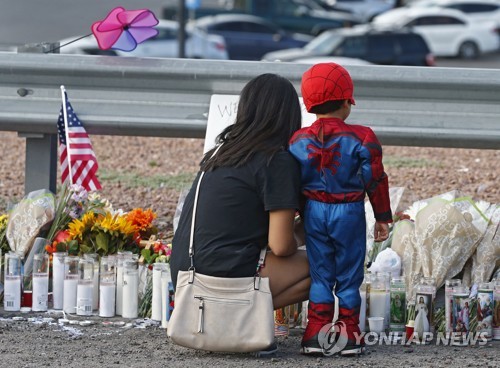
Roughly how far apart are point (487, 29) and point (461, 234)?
99.7 feet

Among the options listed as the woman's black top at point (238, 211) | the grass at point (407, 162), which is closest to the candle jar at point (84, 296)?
the woman's black top at point (238, 211)

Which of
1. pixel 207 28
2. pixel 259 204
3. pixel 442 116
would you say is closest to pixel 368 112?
pixel 442 116

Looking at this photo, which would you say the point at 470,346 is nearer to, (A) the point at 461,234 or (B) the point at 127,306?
(A) the point at 461,234

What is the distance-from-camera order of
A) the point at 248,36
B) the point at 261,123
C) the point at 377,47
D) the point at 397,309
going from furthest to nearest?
the point at 248,36, the point at 377,47, the point at 397,309, the point at 261,123

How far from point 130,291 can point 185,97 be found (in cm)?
148

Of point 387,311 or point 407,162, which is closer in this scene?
point 387,311

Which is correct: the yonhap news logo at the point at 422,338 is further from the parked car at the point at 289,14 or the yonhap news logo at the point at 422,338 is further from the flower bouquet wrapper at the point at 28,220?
the parked car at the point at 289,14

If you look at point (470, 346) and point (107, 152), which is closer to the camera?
point (470, 346)

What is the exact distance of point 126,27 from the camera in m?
7.04

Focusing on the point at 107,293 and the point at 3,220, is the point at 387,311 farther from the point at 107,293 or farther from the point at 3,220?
the point at 3,220

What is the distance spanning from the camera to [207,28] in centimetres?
3366

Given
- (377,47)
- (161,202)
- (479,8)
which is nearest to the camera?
(161,202)

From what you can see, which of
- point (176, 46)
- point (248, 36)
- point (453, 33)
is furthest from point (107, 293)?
point (453, 33)

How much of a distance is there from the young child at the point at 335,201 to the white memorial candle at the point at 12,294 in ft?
5.26
